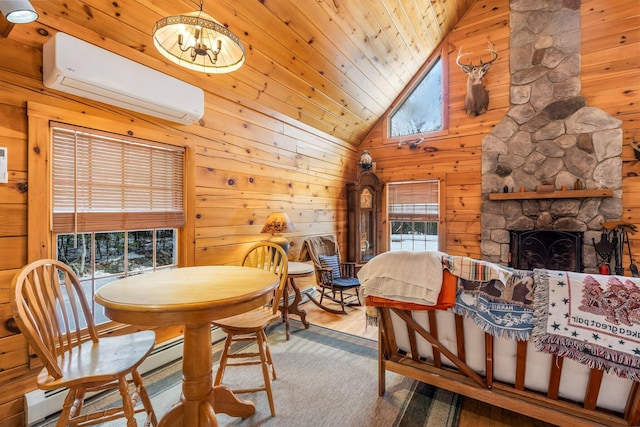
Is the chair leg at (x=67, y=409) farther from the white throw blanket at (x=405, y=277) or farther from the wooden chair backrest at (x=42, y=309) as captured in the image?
the white throw blanket at (x=405, y=277)

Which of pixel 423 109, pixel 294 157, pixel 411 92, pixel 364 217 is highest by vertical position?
pixel 411 92

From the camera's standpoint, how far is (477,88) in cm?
416

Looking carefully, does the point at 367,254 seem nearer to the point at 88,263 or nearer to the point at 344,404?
the point at 344,404

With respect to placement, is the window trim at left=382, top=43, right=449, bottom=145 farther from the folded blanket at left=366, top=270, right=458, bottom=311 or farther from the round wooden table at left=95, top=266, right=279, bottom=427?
the round wooden table at left=95, top=266, right=279, bottom=427

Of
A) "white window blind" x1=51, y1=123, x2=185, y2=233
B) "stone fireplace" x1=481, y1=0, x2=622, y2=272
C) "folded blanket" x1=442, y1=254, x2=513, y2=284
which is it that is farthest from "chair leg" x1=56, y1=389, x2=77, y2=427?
"stone fireplace" x1=481, y1=0, x2=622, y2=272

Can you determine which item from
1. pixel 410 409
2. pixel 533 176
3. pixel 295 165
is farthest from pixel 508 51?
pixel 410 409

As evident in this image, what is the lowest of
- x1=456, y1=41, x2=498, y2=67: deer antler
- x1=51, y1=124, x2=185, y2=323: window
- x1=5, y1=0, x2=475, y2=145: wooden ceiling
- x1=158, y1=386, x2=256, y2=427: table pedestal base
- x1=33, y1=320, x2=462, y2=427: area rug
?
x1=33, y1=320, x2=462, y2=427: area rug

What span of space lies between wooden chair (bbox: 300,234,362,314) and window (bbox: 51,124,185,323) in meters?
1.63

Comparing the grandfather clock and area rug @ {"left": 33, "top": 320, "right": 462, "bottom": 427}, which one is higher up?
the grandfather clock

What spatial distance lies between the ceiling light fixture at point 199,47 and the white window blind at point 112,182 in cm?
94

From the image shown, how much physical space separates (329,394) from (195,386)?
0.91 meters

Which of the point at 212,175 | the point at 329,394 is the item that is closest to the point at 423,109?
the point at 212,175

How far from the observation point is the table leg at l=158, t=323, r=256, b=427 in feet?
4.74

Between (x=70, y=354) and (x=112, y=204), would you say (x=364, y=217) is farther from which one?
(x=70, y=354)
